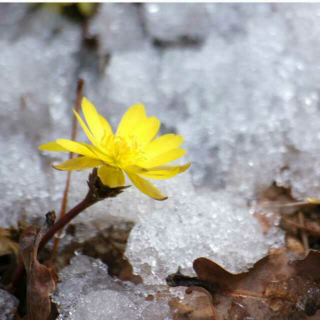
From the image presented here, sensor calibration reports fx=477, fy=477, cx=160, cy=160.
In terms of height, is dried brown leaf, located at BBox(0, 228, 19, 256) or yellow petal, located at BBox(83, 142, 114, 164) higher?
yellow petal, located at BBox(83, 142, 114, 164)

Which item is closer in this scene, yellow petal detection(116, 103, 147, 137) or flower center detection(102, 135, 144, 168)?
flower center detection(102, 135, 144, 168)

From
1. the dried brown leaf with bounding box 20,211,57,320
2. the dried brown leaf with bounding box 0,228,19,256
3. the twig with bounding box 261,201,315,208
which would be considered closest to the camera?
the dried brown leaf with bounding box 20,211,57,320

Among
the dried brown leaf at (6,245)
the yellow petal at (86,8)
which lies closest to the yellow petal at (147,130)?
the dried brown leaf at (6,245)

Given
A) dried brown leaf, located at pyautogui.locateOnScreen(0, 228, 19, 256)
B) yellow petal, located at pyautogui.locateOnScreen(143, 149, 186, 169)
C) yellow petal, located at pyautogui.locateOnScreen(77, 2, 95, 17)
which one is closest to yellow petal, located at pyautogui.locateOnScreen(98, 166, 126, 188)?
yellow petal, located at pyautogui.locateOnScreen(143, 149, 186, 169)

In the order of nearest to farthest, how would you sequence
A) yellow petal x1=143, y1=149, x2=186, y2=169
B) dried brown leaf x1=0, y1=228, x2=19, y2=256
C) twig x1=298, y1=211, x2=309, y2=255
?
yellow petal x1=143, y1=149, x2=186, y2=169, dried brown leaf x1=0, y1=228, x2=19, y2=256, twig x1=298, y1=211, x2=309, y2=255

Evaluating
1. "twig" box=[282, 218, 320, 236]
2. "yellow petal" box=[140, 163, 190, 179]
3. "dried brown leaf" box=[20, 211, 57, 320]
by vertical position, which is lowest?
"twig" box=[282, 218, 320, 236]

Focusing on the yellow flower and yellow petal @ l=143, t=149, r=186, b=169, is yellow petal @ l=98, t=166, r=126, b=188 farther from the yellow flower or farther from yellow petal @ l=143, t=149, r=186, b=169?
yellow petal @ l=143, t=149, r=186, b=169

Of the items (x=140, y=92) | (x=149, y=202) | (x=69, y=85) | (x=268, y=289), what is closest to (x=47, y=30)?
(x=69, y=85)
